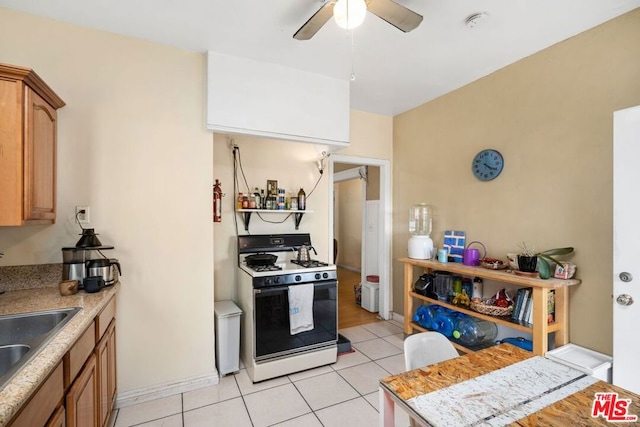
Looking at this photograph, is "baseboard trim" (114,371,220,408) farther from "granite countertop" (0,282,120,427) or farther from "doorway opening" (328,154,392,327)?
"doorway opening" (328,154,392,327)

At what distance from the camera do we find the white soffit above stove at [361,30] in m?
1.88

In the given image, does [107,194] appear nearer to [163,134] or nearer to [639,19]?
[163,134]

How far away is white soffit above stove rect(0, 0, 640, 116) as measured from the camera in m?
1.88

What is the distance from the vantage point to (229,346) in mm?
2551

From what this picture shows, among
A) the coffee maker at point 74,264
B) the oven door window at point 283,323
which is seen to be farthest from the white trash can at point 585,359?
the coffee maker at point 74,264

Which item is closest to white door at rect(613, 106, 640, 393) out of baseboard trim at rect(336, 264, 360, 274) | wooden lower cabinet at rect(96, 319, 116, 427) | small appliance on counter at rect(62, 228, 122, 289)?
wooden lower cabinet at rect(96, 319, 116, 427)

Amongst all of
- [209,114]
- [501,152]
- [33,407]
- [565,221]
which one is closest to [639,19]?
[501,152]

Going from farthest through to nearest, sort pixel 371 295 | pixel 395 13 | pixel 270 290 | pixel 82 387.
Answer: pixel 371 295, pixel 270 290, pixel 395 13, pixel 82 387

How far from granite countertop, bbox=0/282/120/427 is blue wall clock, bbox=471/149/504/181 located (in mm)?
3156

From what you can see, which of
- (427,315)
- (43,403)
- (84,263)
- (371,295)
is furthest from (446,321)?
(84,263)

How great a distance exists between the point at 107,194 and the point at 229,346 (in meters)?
1.56

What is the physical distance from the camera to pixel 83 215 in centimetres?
206

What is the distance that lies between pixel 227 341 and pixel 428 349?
1.72 metres

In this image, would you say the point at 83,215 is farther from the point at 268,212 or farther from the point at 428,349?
the point at 428,349
